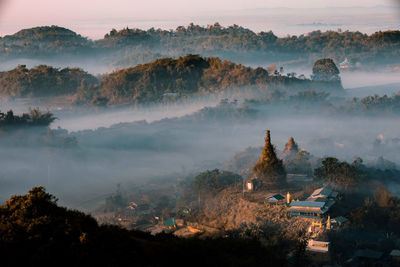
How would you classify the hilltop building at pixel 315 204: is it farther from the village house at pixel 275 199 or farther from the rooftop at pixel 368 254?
the rooftop at pixel 368 254

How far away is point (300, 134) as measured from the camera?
234ft

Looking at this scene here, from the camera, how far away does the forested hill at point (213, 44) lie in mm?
141000

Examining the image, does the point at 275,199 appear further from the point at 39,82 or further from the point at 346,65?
the point at 346,65

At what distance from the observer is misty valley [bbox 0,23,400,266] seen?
56.6 feet

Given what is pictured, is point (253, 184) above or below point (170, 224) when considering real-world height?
above

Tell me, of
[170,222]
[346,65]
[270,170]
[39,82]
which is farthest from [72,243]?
[346,65]

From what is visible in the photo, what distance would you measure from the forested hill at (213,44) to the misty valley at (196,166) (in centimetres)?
602

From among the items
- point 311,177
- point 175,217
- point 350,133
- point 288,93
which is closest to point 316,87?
point 288,93

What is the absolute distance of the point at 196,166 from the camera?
53.8m

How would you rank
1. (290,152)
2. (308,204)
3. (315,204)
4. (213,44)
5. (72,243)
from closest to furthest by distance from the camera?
(72,243), (315,204), (308,204), (290,152), (213,44)

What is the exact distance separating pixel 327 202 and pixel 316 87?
224 feet

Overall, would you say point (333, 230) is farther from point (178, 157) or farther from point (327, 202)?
point (178, 157)

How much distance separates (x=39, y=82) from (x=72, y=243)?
74141 millimetres

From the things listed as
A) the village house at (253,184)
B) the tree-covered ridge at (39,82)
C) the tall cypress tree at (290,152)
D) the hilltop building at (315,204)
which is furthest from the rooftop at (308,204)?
the tree-covered ridge at (39,82)
